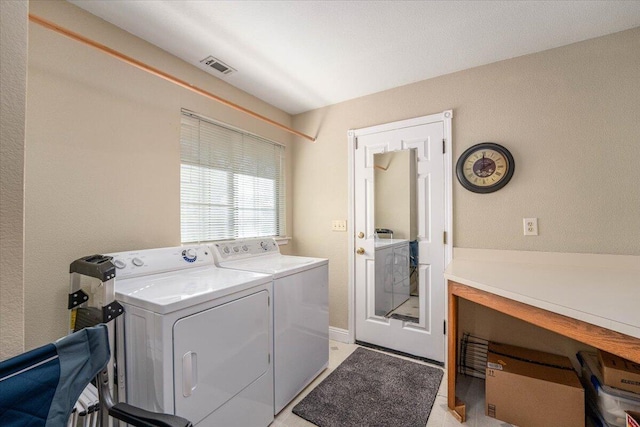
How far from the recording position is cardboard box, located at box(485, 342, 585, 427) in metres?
1.51

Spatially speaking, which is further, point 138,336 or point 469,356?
point 469,356

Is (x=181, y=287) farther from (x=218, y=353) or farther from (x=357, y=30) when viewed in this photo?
(x=357, y=30)

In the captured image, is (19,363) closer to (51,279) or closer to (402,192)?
(51,279)

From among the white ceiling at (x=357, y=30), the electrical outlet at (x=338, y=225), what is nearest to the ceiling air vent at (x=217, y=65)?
the white ceiling at (x=357, y=30)

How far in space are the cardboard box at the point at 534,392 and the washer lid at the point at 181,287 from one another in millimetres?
1592

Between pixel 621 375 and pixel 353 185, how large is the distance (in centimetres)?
216

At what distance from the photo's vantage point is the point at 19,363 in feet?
2.07

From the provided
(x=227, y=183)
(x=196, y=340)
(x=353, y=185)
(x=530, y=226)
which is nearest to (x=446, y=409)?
(x=530, y=226)

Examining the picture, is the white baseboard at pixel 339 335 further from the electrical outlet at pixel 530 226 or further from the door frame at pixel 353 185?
the electrical outlet at pixel 530 226

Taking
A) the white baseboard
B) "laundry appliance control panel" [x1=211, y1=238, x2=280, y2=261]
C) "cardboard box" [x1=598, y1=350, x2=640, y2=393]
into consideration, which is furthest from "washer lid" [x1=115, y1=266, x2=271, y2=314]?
"cardboard box" [x1=598, y1=350, x2=640, y2=393]

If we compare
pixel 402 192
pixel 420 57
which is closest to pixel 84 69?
pixel 420 57

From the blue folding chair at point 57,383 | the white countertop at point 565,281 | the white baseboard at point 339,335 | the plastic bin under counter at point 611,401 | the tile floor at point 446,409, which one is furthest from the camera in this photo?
the white baseboard at point 339,335

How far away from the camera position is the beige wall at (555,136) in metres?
1.78

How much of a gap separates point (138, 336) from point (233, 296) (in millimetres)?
430
